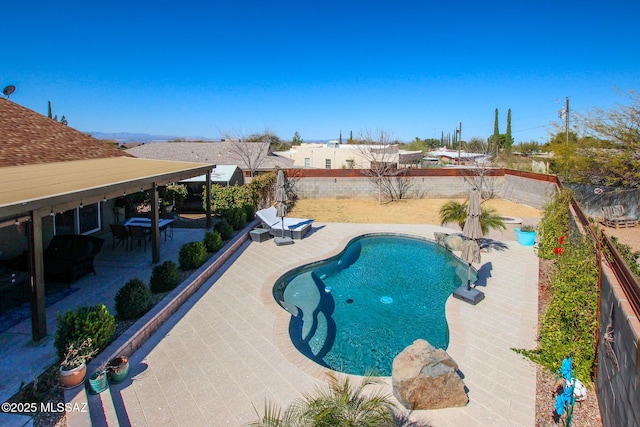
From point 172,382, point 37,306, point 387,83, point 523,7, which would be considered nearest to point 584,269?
point 172,382

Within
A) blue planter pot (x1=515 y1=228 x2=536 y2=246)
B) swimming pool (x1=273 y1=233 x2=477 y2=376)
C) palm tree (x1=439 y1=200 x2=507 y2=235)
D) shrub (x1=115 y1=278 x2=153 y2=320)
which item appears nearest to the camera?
shrub (x1=115 y1=278 x2=153 y2=320)

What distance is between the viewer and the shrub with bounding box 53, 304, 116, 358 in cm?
609

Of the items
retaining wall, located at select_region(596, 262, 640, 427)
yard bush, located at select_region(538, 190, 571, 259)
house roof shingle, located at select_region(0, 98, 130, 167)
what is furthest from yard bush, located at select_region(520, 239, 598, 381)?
house roof shingle, located at select_region(0, 98, 130, 167)

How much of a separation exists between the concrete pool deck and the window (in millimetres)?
6035

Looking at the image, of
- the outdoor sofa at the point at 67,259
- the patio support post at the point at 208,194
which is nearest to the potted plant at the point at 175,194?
the patio support post at the point at 208,194

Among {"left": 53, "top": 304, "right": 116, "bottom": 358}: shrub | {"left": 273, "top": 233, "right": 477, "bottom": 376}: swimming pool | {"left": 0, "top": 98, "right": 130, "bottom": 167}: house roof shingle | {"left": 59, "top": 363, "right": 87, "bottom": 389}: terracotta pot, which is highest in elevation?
{"left": 0, "top": 98, "right": 130, "bottom": 167}: house roof shingle

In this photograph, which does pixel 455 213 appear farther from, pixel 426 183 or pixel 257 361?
pixel 257 361

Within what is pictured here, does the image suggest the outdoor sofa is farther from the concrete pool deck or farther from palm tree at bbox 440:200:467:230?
palm tree at bbox 440:200:467:230

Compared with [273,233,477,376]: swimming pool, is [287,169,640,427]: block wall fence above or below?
above

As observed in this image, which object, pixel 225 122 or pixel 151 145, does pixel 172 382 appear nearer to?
pixel 151 145

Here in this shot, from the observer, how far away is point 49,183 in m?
8.27

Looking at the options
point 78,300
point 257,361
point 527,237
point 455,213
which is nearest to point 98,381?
point 257,361

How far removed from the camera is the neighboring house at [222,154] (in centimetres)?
3183

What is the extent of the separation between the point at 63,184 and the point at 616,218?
23.3 metres
